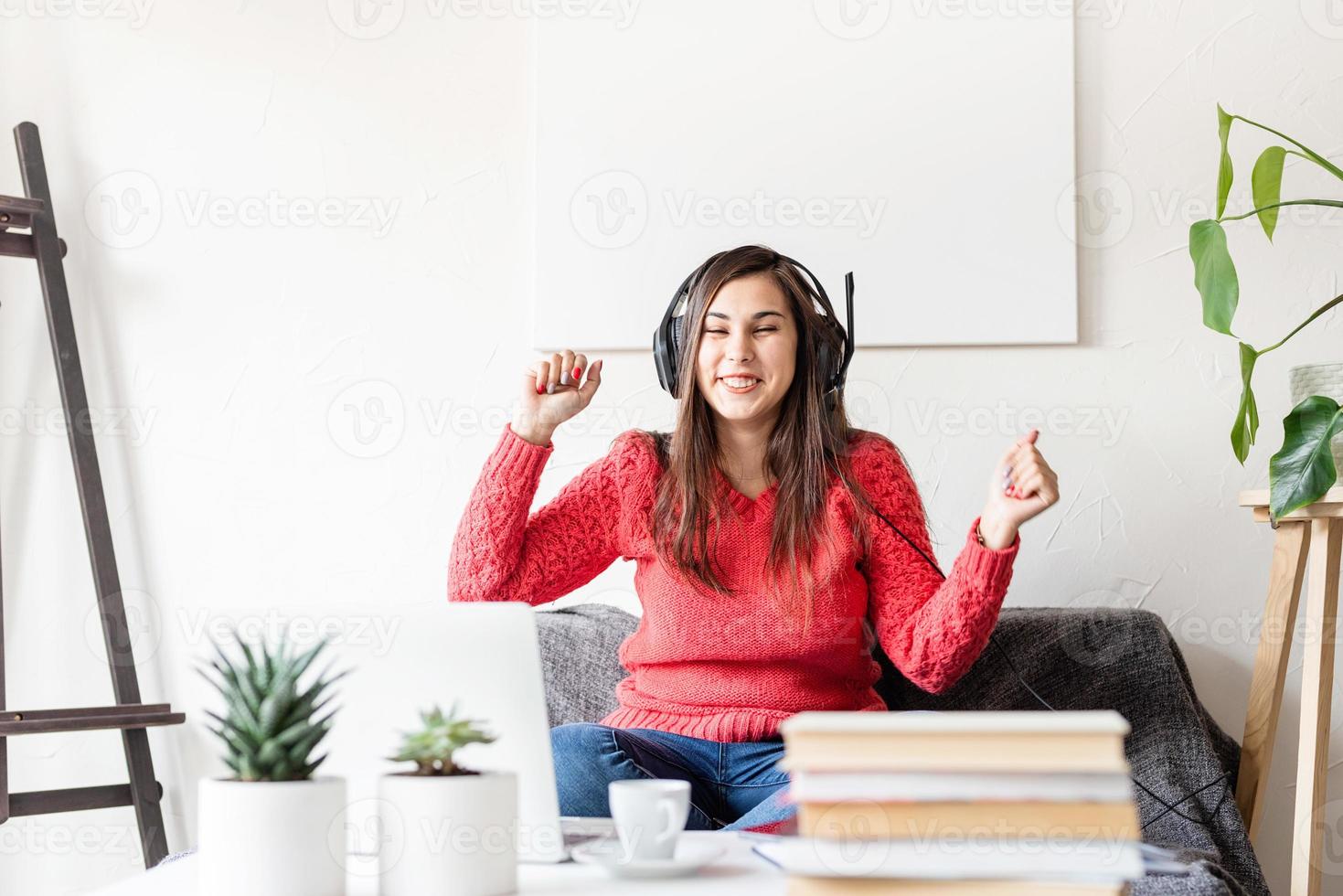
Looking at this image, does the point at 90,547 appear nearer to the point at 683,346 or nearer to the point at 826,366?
the point at 683,346

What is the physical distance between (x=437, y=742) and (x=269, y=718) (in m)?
0.11

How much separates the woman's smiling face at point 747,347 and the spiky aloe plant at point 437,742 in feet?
2.47

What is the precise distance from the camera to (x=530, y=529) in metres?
1.49

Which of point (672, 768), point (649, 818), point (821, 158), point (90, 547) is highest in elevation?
point (821, 158)

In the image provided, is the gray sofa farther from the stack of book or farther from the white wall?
the stack of book

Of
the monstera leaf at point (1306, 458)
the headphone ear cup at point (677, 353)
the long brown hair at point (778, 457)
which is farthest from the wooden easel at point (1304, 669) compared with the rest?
the headphone ear cup at point (677, 353)

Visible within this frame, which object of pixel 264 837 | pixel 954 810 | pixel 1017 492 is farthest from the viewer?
pixel 1017 492

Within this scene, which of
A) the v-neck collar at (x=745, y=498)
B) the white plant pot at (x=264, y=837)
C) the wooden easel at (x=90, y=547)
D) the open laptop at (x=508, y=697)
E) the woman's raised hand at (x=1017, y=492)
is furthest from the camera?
the wooden easel at (x=90, y=547)

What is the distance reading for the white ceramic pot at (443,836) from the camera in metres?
0.73

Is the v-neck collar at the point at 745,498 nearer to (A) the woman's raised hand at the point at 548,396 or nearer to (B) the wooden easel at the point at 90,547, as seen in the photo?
(A) the woman's raised hand at the point at 548,396

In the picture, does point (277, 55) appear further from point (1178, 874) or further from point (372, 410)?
point (1178, 874)

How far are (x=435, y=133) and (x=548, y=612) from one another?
79 cm

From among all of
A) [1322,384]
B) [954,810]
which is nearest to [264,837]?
[954,810]

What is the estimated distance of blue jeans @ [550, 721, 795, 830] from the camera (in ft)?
4.04
